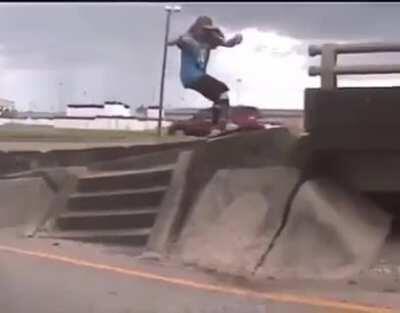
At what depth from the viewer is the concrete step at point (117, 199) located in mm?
13453

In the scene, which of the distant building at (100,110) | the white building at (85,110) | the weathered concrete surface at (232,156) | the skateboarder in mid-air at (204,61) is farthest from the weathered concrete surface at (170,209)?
the white building at (85,110)

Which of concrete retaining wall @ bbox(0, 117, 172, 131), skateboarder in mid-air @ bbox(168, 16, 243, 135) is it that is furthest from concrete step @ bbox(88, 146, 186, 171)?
concrete retaining wall @ bbox(0, 117, 172, 131)

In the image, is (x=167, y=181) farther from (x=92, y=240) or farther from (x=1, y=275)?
(x=1, y=275)

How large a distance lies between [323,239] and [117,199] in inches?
151

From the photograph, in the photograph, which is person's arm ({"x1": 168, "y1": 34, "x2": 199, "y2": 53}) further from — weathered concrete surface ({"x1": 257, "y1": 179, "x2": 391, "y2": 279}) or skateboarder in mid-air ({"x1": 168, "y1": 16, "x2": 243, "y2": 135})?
weathered concrete surface ({"x1": 257, "y1": 179, "x2": 391, "y2": 279})

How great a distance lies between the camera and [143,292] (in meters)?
9.75

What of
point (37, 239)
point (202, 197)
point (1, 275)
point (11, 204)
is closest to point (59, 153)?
point (11, 204)

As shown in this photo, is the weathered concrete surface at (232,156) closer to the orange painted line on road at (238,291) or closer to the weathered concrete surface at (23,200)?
the orange painted line on road at (238,291)

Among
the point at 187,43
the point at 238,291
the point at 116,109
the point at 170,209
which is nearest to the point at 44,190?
the point at 187,43

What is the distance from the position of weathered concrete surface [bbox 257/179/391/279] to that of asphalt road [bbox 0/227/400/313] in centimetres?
57

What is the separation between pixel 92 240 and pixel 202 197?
1.76m

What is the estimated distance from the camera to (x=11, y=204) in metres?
15.5

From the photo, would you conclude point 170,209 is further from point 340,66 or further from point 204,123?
point 204,123

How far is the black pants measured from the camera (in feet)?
52.9
